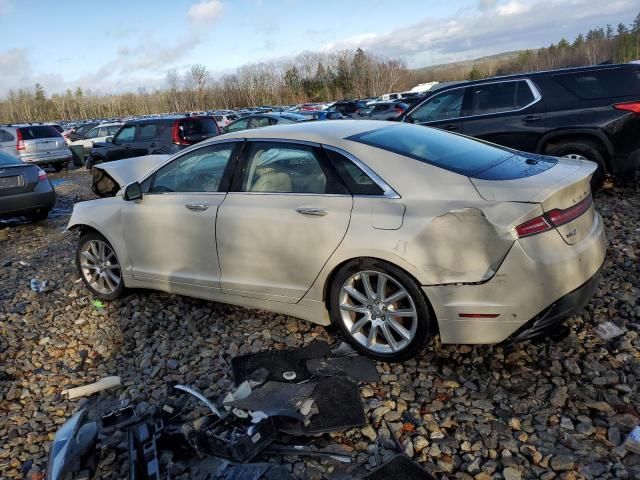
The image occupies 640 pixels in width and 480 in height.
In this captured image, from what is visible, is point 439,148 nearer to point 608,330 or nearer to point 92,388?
point 608,330

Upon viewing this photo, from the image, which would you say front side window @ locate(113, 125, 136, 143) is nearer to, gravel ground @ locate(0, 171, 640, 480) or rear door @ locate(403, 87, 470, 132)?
rear door @ locate(403, 87, 470, 132)

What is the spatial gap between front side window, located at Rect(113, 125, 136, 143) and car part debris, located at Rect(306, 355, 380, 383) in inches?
470

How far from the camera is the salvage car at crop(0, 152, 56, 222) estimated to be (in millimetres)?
8203

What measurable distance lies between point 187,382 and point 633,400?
8.97ft

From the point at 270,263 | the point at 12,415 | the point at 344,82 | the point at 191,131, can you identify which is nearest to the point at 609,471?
the point at 270,263

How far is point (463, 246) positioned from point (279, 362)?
1509 millimetres

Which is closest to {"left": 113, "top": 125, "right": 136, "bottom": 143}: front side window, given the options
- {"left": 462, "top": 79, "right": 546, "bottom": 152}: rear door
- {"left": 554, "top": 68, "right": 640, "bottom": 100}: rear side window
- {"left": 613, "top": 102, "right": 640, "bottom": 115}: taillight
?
{"left": 462, "top": 79, "right": 546, "bottom": 152}: rear door

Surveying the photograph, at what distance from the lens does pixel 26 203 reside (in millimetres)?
8406

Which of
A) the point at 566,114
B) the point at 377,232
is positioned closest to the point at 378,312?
the point at 377,232

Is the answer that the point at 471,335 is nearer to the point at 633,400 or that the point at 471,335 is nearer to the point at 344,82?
the point at 633,400

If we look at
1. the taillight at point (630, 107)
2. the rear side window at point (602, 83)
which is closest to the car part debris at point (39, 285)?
the rear side window at point (602, 83)

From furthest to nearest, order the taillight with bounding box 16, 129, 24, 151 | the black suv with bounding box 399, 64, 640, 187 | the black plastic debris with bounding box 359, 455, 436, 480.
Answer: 1. the taillight with bounding box 16, 129, 24, 151
2. the black suv with bounding box 399, 64, 640, 187
3. the black plastic debris with bounding box 359, 455, 436, 480

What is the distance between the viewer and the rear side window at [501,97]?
22.8 ft

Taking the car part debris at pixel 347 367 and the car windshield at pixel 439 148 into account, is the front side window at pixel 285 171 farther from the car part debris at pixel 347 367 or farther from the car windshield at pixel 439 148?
the car part debris at pixel 347 367
